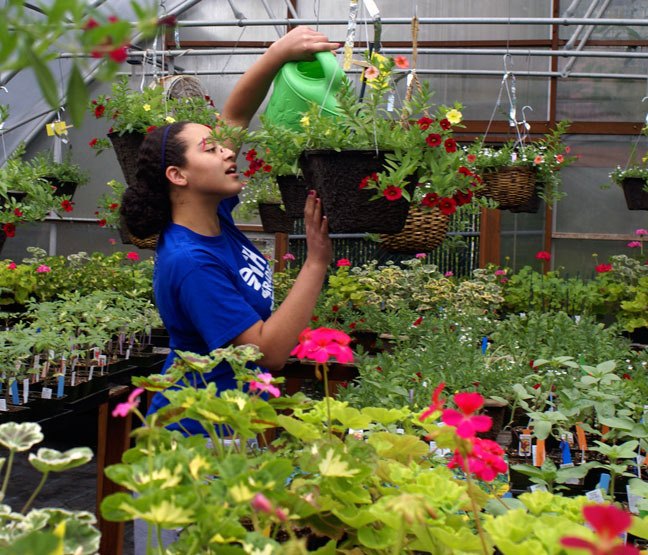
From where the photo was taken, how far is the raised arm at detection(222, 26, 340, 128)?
1.70 m

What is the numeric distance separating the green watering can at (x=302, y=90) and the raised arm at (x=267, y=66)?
0.28 ft

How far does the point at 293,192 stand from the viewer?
2.36m

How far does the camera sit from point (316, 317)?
4230 mm

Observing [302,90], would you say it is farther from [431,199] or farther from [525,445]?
[525,445]

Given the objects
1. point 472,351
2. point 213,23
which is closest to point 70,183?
point 213,23

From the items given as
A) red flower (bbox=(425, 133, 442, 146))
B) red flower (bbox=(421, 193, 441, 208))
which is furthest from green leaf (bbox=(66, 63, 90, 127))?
red flower (bbox=(421, 193, 441, 208))

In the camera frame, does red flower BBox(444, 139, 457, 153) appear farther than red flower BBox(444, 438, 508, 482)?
Yes

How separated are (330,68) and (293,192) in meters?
0.57

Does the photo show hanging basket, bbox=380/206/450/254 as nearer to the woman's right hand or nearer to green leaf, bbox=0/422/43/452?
the woman's right hand

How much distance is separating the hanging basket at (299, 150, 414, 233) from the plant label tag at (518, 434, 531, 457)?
0.66 metres

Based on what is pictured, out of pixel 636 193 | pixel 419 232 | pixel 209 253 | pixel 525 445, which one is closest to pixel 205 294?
pixel 209 253

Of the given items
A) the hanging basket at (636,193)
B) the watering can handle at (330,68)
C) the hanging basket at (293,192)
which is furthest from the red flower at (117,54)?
the hanging basket at (636,193)

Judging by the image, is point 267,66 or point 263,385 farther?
point 267,66

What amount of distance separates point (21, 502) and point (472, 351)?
7.56 feet
